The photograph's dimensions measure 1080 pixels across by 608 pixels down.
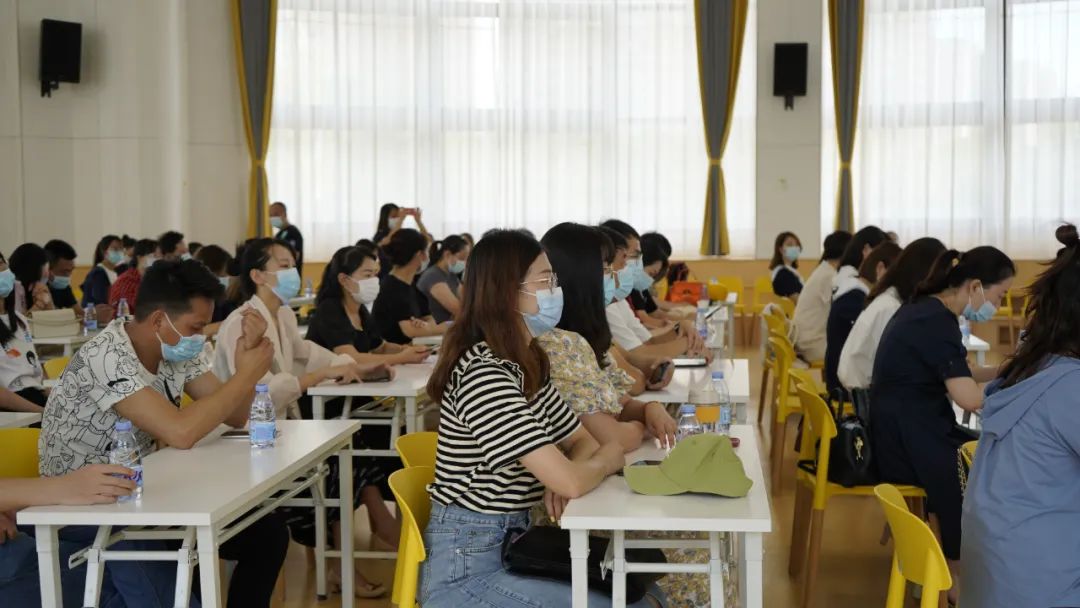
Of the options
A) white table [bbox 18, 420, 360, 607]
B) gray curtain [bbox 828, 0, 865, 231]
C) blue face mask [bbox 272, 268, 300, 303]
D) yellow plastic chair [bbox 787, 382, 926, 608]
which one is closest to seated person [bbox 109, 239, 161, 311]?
blue face mask [bbox 272, 268, 300, 303]

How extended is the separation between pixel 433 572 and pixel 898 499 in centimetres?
106

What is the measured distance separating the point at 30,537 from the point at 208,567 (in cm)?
72

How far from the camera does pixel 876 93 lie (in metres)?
12.4

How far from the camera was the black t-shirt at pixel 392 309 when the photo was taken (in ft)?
20.9

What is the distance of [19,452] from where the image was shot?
10.5 feet

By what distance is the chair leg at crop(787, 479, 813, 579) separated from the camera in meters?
4.25

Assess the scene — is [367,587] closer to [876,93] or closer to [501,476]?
[501,476]

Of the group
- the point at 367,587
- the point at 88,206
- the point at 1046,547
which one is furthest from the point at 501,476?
the point at 88,206

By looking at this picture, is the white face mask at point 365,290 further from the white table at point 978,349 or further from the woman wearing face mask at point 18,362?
the white table at point 978,349

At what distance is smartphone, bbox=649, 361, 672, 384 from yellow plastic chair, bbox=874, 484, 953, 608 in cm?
168

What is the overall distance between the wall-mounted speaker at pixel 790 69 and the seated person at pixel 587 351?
9.30 m

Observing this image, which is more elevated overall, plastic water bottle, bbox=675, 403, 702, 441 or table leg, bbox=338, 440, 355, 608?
plastic water bottle, bbox=675, 403, 702, 441

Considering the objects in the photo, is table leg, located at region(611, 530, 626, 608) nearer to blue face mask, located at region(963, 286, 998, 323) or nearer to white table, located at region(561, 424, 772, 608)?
white table, located at region(561, 424, 772, 608)

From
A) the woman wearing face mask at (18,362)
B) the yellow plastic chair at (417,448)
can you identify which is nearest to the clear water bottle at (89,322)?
the woman wearing face mask at (18,362)
